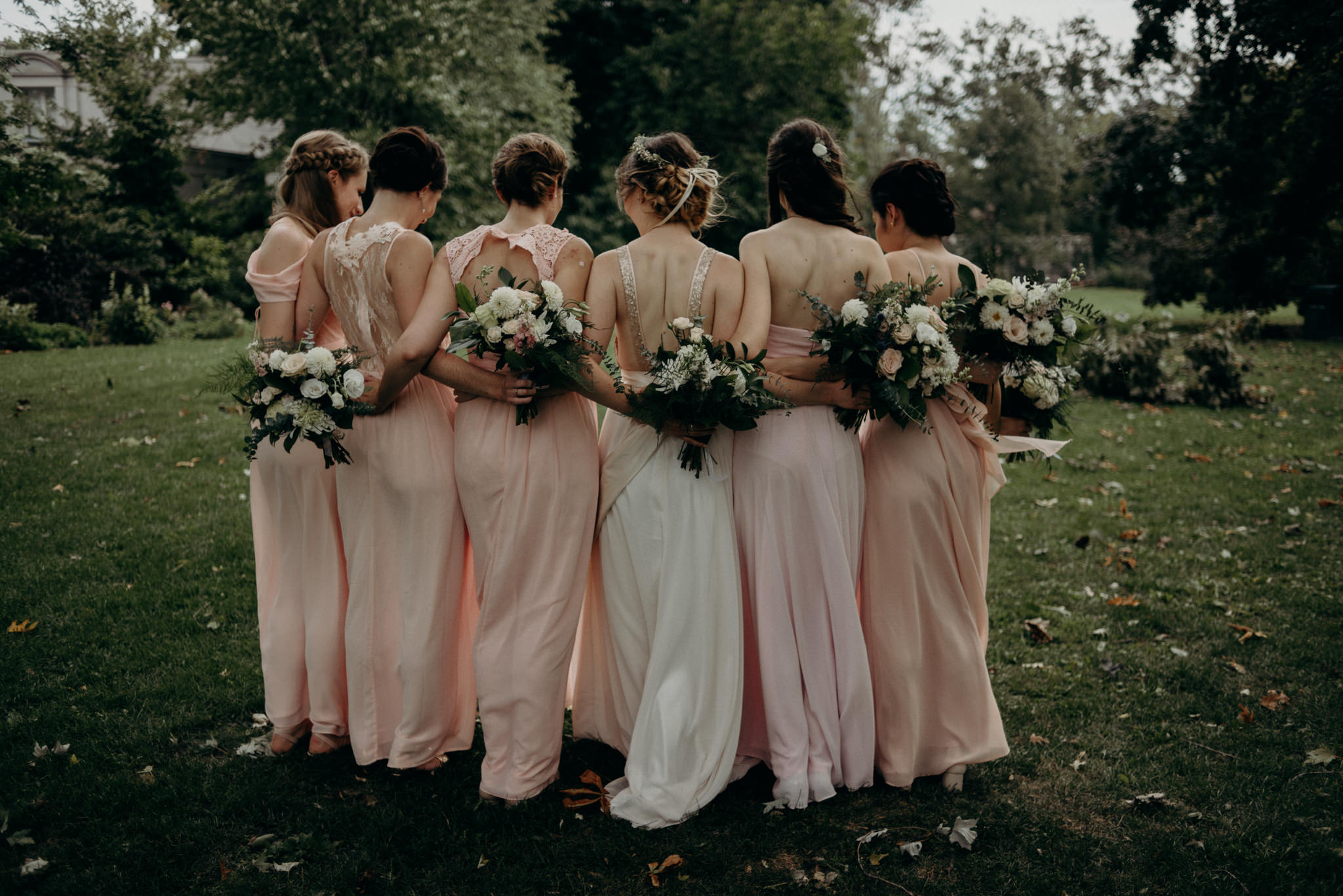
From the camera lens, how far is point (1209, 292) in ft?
75.8

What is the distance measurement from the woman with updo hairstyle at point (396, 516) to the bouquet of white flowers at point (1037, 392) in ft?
8.95

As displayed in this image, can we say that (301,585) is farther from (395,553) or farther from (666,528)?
(666,528)

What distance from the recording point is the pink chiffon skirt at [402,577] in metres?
4.07

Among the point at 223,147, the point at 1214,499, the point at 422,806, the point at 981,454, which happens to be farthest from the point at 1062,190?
the point at 422,806

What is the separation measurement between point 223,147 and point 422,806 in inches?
1220

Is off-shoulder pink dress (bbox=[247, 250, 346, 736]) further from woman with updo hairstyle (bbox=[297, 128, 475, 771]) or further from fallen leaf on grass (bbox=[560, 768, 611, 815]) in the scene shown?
fallen leaf on grass (bbox=[560, 768, 611, 815])

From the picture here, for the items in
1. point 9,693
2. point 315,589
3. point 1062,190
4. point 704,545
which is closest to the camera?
point 704,545

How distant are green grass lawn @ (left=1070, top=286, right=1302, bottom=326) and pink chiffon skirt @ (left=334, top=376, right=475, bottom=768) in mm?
16317

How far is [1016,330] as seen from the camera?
4.11 metres

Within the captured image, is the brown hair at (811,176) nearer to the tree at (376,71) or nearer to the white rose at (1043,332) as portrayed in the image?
the white rose at (1043,332)

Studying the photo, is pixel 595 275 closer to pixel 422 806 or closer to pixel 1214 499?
pixel 422 806

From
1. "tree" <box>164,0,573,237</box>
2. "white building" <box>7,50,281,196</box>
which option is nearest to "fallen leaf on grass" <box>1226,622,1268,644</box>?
"white building" <box>7,50,281,196</box>

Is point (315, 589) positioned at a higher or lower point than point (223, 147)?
lower

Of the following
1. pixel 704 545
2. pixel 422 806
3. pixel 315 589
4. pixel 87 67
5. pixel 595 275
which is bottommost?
pixel 422 806
